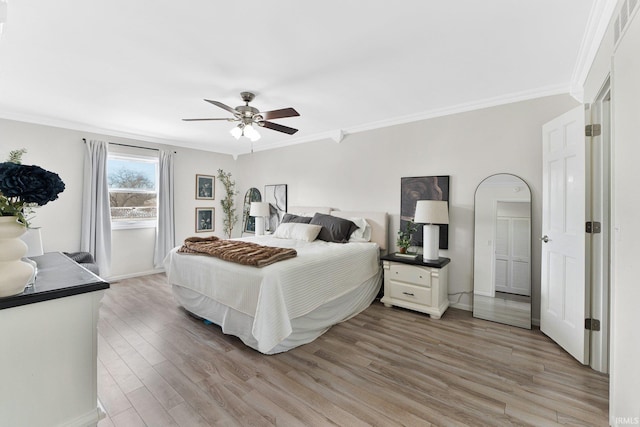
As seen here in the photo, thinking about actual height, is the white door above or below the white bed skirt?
above

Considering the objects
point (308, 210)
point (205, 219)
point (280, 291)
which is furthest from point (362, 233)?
point (205, 219)

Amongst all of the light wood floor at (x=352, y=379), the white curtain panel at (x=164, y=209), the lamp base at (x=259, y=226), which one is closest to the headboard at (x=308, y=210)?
the lamp base at (x=259, y=226)

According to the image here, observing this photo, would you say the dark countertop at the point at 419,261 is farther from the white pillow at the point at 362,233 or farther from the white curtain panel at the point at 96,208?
the white curtain panel at the point at 96,208

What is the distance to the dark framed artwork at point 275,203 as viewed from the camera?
17.4 feet

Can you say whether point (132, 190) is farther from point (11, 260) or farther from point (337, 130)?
point (11, 260)

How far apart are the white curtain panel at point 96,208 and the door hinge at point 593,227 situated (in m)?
5.96

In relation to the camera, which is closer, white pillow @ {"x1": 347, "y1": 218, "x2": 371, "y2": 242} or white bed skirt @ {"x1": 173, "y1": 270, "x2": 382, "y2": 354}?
white bed skirt @ {"x1": 173, "y1": 270, "x2": 382, "y2": 354}

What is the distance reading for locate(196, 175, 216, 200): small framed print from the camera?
567 centimetres

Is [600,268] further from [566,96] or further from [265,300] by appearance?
[265,300]

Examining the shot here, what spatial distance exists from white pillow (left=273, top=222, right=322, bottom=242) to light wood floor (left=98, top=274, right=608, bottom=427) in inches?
52.1

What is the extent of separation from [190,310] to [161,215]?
8.63 feet

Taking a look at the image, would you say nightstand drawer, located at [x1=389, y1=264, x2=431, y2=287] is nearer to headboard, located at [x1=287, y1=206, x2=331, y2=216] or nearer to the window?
headboard, located at [x1=287, y1=206, x2=331, y2=216]

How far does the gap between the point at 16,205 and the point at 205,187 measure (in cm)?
488

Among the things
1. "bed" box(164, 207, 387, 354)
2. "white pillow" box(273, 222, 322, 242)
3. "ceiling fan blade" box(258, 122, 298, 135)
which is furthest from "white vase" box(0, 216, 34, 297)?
"white pillow" box(273, 222, 322, 242)
